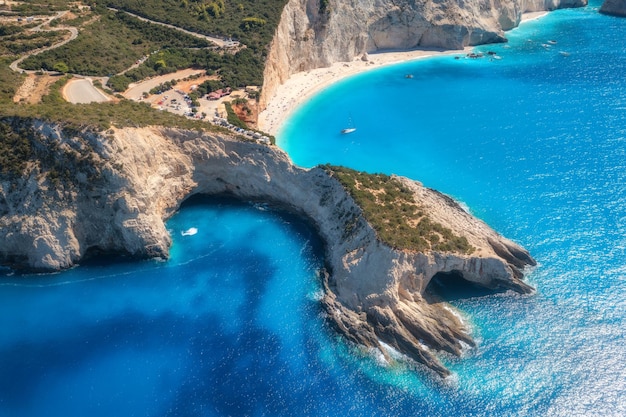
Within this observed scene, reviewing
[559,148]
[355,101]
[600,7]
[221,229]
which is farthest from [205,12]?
[600,7]

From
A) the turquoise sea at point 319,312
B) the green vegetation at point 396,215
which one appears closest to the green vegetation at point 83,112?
the turquoise sea at point 319,312

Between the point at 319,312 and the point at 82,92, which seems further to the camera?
the point at 82,92

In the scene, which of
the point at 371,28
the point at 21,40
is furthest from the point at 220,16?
the point at 21,40

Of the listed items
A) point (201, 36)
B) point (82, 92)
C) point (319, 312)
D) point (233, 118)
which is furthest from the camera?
point (201, 36)

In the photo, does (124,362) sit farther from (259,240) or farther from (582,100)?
(582,100)

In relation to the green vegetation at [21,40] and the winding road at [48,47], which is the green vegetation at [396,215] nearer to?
the winding road at [48,47]

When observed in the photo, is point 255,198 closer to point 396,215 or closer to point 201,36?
point 396,215

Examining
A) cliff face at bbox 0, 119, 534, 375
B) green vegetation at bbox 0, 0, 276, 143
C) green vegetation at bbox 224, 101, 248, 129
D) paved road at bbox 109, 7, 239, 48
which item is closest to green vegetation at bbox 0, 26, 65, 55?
green vegetation at bbox 0, 0, 276, 143
